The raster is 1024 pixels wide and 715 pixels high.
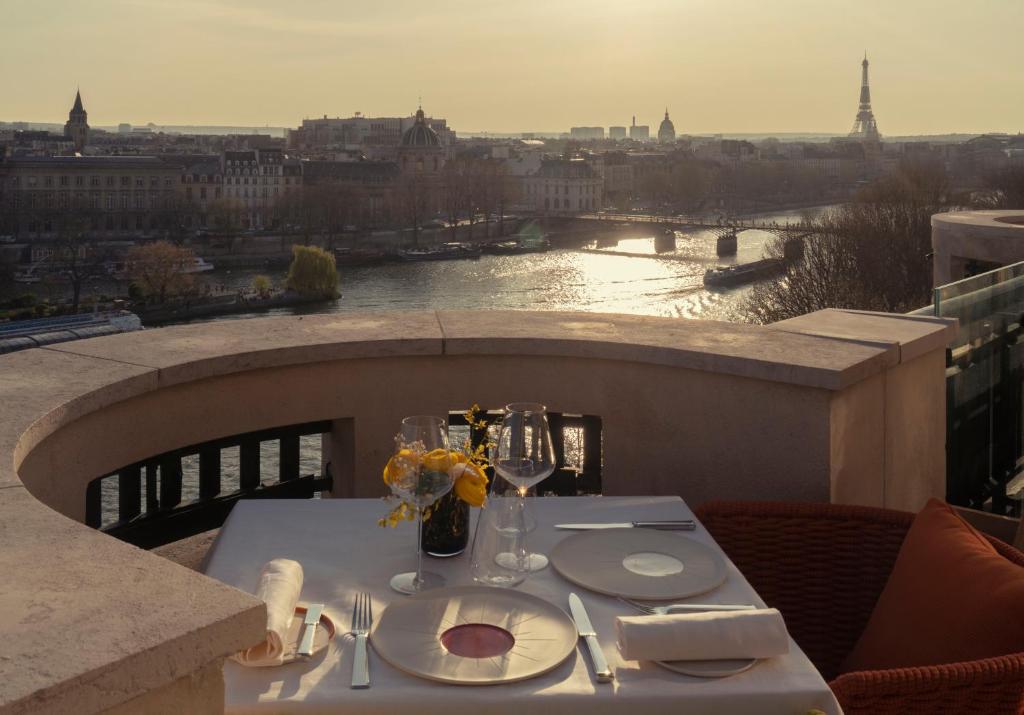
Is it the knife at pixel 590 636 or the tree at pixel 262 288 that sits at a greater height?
the knife at pixel 590 636

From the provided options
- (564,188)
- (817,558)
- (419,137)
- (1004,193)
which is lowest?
(817,558)

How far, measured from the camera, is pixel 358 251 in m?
31.9

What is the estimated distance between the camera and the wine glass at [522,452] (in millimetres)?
980

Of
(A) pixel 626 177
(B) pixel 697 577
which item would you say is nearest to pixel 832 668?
(B) pixel 697 577

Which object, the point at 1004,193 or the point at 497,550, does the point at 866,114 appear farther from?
the point at 497,550

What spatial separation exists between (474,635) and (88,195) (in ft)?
122

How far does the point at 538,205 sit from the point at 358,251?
→ 1687cm

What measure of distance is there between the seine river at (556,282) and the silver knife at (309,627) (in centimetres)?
1830

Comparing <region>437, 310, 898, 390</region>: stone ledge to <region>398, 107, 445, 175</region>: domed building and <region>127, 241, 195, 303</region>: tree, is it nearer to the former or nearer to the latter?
<region>127, 241, 195, 303</region>: tree

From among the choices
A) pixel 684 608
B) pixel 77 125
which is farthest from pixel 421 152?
pixel 684 608

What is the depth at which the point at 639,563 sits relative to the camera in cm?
104

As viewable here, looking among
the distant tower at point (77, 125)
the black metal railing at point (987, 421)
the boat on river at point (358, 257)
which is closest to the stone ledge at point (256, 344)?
the black metal railing at point (987, 421)

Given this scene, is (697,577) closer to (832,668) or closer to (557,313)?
(832,668)

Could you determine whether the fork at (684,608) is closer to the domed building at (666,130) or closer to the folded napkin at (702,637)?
the folded napkin at (702,637)
